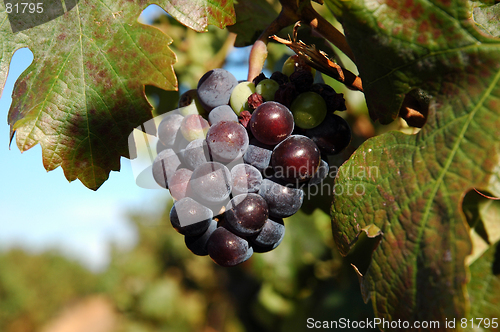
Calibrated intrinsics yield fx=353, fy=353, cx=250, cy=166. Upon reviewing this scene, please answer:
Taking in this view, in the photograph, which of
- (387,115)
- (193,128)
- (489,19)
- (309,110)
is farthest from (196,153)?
(489,19)

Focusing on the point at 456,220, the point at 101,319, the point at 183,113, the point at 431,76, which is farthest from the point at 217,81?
the point at 101,319

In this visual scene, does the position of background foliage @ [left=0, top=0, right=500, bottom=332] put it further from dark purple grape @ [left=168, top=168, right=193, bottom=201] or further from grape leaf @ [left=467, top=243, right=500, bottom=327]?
dark purple grape @ [left=168, top=168, right=193, bottom=201]

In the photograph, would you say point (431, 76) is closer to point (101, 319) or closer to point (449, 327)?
point (449, 327)

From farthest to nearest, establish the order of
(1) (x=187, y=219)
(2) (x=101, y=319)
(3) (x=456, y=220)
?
(2) (x=101, y=319)
(1) (x=187, y=219)
(3) (x=456, y=220)

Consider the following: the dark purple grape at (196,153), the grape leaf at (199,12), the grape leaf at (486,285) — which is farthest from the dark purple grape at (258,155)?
the grape leaf at (486,285)

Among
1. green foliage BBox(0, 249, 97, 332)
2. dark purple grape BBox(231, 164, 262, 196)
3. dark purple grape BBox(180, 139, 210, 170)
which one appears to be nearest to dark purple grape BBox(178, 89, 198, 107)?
dark purple grape BBox(180, 139, 210, 170)

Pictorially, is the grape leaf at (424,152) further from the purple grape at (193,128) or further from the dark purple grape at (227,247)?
the purple grape at (193,128)

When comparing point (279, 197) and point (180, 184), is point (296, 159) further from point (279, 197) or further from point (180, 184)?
point (180, 184)
